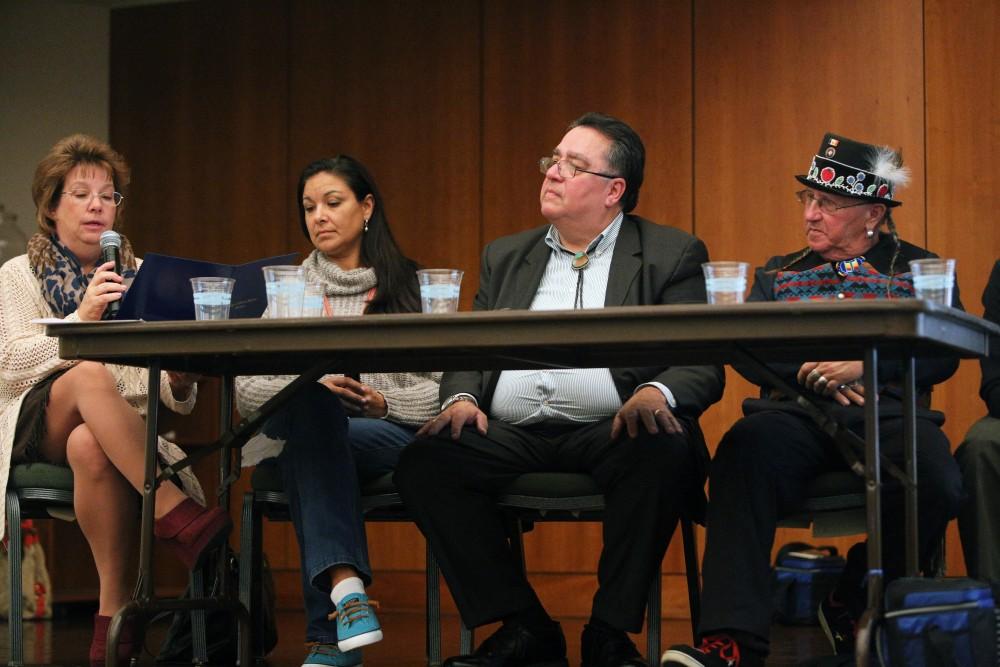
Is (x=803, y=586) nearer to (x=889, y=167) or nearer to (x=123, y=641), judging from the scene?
(x=889, y=167)

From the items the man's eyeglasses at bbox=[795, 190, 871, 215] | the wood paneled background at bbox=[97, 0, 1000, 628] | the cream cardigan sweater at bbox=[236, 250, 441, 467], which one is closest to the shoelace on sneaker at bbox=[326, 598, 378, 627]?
the cream cardigan sweater at bbox=[236, 250, 441, 467]

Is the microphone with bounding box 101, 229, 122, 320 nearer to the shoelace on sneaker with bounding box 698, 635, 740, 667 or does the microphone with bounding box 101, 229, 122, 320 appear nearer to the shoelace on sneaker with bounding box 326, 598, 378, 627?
the shoelace on sneaker with bounding box 326, 598, 378, 627

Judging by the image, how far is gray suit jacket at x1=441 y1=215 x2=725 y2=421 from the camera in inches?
120

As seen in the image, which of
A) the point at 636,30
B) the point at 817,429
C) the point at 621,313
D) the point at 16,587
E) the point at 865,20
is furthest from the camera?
the point at 636,30

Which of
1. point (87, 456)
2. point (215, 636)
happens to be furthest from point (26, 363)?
point (215, 636)

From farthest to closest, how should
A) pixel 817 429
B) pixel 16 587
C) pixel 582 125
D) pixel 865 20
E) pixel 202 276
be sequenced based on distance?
pixel 865 20, pixel 582 125, pixel 16 587, pixel 817 429, pixel 202 276

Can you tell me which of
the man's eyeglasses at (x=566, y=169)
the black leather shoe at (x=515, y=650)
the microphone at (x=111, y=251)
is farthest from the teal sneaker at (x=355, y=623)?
the man's eyeglasses at (x=566, y=169)

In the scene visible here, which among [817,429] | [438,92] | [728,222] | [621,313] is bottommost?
[817,429]

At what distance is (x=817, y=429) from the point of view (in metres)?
2.94

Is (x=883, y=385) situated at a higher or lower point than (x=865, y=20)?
lower

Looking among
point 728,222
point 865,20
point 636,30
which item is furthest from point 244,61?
point 865,20

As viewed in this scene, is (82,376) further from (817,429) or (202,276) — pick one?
(817,429)

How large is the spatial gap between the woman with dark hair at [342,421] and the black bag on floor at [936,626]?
3.40ft

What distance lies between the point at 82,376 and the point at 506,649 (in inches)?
48.4
